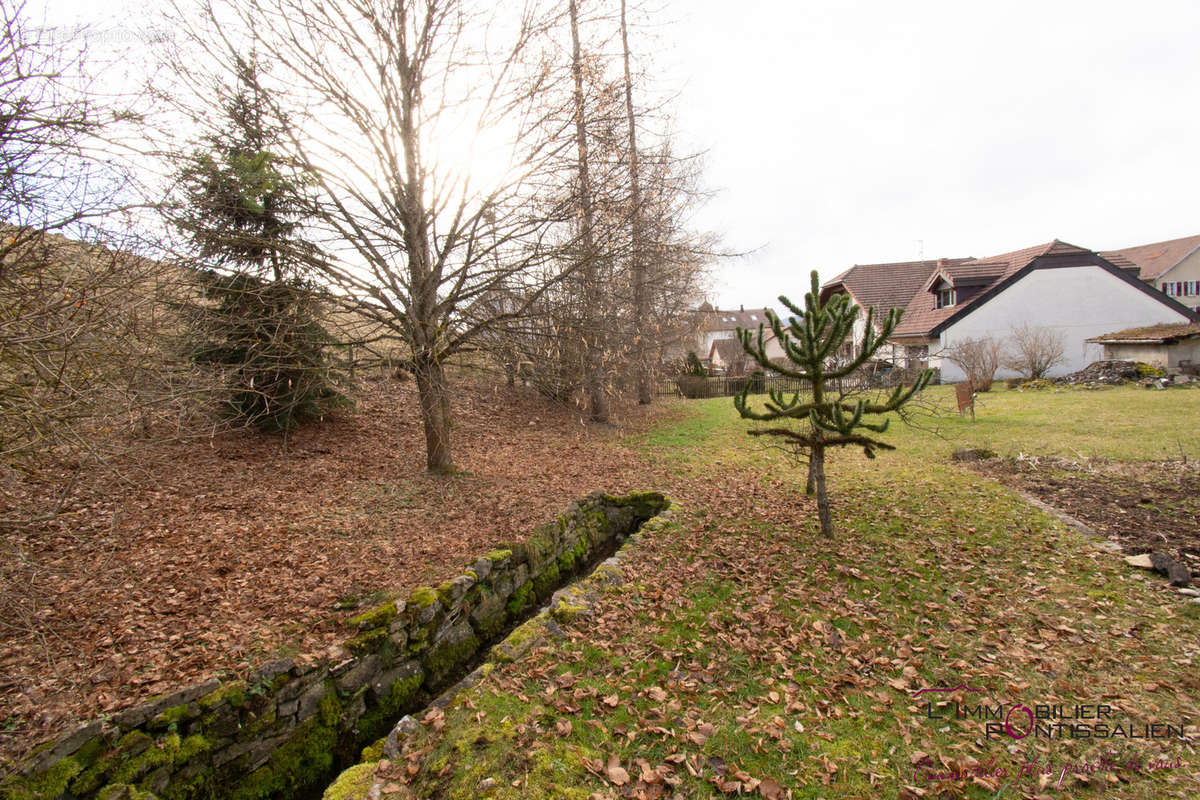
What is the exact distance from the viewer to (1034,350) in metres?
23.6

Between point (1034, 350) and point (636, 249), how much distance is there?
2320 centimetres

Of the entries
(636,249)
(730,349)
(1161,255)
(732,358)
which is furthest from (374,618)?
(1161,255)

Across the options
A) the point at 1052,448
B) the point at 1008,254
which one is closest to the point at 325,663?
the point at 1052,448

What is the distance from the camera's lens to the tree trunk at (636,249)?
8859mm

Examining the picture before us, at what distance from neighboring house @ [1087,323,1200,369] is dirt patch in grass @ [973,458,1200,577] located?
18.4m

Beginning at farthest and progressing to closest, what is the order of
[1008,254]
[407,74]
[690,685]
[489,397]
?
[1008,254] < [489,397] < [407,74] < [690,685]

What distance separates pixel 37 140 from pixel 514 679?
588 centimetres

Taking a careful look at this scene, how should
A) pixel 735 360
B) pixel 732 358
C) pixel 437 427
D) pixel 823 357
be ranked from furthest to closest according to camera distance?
pixel 732 358 < pixel 735 360 < pixel 437 427 < pixel 823 357

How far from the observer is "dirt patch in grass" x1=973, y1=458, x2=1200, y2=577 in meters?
6.54

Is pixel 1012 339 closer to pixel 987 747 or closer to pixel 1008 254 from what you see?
pixel 1008 254

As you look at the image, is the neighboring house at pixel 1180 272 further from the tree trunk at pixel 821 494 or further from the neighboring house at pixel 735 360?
the tree trunk at pixel 821 494

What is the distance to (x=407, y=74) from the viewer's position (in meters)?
7.76

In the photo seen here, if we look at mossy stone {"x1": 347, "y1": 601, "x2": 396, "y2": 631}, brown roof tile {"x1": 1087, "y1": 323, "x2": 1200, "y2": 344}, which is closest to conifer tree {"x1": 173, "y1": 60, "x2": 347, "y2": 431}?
mossy stone {"x1": 347, "y1": 601, "x2": 396, "y2": 631}

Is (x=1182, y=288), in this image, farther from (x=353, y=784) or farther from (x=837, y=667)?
(x=353, y=784)
